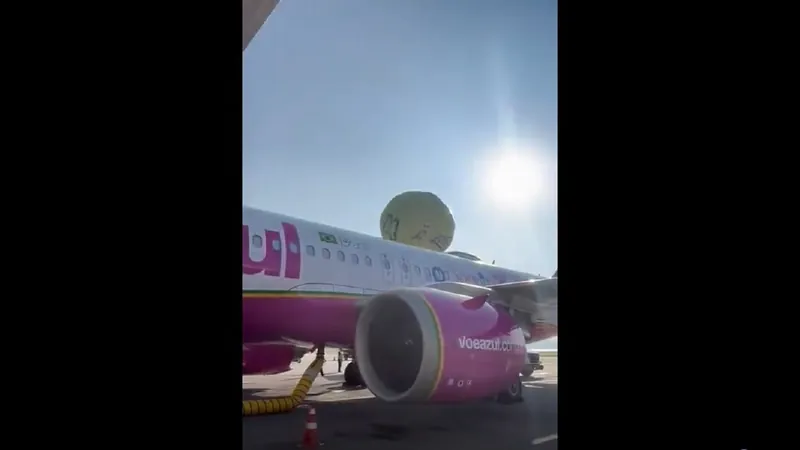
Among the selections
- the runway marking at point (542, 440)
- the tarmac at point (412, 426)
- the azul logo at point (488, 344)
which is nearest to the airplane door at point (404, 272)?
the tarmac at point (412, 426)

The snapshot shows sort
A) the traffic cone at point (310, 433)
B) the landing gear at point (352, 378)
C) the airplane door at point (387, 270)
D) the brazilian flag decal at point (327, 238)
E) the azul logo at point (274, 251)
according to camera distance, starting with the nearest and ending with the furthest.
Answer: the traffic cone at point (310, 433)
the azul logo at point (274, 251)
the brazilian flag decal at point (327, 238)
the airplane door at point (387, 270)
the landing gear at point (352, 378)

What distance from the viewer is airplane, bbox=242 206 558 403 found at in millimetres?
6203

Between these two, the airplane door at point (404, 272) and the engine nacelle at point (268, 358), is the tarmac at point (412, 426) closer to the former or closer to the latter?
the engine nacelle at point (268, 358)

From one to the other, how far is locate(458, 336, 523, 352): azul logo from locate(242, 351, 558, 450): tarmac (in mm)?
570

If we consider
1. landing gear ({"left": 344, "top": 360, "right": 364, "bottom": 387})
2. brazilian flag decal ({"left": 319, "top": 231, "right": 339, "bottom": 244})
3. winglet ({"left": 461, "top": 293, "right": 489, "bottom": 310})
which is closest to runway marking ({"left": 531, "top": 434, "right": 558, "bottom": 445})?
winglet ({"left": 461, "top": 293, "right": 489, "bottom": 310})

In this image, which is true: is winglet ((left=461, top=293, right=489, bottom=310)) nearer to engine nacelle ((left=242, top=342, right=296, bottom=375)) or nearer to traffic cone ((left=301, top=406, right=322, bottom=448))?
traffic cone ((left=301, top=406, right=322, bottom=448))

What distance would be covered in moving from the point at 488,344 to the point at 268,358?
396 cm

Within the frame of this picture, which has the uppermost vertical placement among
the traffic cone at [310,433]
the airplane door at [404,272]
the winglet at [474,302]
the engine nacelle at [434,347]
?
the airplane door at [404,272]

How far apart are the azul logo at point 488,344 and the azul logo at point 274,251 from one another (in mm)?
2250

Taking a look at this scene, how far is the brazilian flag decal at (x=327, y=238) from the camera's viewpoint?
7844mm
